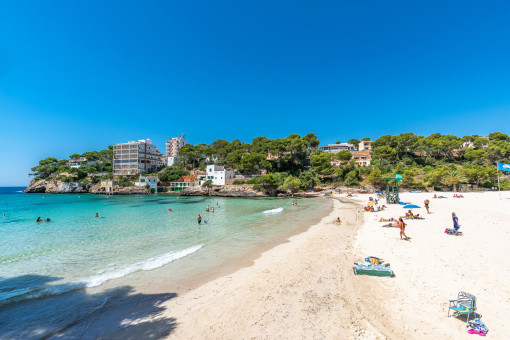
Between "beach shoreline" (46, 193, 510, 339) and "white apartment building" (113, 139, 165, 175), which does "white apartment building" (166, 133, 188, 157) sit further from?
"beach shoreline" (46, 193, 510, 339)

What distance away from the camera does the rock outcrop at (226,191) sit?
6209 cm

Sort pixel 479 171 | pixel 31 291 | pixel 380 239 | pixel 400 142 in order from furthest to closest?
pixel 400 142 → pixel 479 171 → pixel 380 239 → pixel 31 291

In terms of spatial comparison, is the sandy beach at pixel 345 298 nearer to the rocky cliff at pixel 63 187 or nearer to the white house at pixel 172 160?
the white house at pixel 172 160

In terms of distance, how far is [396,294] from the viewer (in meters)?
6.57

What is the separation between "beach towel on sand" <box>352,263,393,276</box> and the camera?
7.80 m

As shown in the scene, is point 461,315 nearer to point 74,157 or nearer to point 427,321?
point 427,321

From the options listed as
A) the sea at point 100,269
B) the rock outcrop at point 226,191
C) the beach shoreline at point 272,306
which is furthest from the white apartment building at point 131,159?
the beach shoreline at point 272,306

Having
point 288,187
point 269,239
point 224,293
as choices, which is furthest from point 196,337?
point 288,187

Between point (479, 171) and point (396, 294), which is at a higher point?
point (479, 171)

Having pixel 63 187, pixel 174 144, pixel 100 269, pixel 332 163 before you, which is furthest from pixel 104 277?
pixel 174 144

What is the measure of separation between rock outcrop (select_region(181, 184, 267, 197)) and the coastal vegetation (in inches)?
85.1

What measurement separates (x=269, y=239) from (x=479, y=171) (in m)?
54.2

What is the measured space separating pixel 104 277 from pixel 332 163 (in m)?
70.6

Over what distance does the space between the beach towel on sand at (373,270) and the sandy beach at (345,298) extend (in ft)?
0.83
